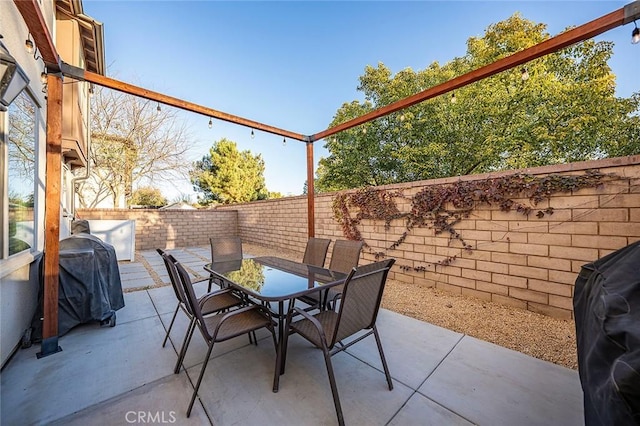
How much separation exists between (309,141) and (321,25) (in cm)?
356

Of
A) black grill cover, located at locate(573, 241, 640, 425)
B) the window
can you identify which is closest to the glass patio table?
black grill cover, located at locate(573, 241, 640, 425)

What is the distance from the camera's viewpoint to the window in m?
2.18

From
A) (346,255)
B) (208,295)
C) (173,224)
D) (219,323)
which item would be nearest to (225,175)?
(173,224)

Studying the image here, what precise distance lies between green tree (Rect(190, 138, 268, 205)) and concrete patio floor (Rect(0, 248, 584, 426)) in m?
15.8

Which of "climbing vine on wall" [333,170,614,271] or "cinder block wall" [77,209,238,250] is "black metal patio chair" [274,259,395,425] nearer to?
"climbing vine on wall" [333,170,614,271]

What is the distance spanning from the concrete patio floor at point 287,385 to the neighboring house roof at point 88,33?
5.20 metres

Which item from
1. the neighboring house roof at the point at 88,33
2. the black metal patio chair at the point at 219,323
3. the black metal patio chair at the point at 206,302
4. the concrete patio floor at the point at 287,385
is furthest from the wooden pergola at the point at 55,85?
the neighboring house roof at the point at 88,33

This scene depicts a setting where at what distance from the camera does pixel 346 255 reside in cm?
295

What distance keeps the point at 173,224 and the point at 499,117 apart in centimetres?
1316

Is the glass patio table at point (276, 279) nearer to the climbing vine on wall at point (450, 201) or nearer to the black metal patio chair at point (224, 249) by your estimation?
the black metal patio chair at point (224, 249)

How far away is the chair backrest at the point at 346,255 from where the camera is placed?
9.38 feet

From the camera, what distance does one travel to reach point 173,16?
4891 millimetres

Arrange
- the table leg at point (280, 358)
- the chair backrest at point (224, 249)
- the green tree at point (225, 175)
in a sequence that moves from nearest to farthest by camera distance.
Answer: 1. the table leg at point (280, 358)
2. the chair backrest at point (224, 249)
3. the green tree at point (225, 175)

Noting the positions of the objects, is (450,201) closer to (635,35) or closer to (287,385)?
(635,35)
